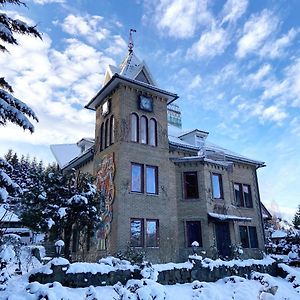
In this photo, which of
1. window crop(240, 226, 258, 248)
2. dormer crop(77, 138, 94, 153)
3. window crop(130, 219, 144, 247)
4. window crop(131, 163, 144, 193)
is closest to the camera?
window crop(130, 219, 144, 247)

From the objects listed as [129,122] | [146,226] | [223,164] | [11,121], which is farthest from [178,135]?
[11,121]

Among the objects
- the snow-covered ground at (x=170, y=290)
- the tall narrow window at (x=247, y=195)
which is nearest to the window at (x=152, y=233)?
the snow-covered ground at (x=170, y=290)

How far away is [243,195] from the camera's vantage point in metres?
24.0

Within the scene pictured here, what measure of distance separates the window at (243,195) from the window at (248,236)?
68.6 inches

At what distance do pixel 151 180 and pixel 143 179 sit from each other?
67cm

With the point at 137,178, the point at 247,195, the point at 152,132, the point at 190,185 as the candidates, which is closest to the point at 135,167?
the point at 137,178

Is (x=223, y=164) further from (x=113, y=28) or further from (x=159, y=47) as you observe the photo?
(x=113, y=28)

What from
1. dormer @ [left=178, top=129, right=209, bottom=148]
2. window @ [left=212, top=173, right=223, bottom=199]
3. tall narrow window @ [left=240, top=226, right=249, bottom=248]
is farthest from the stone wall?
dormer @ [left=178, top=129, right=209, bottom=148]

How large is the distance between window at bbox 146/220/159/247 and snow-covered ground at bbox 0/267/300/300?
492 centimetres

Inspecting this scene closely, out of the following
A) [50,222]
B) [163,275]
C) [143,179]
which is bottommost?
[163,275]

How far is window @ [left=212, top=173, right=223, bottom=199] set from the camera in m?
21.2

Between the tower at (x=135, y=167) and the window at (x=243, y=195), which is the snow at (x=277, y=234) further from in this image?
the tower at (x=135, y=167)

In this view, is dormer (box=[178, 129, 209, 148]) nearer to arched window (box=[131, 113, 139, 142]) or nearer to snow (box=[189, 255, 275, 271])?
arched window (box=[131, 113, 139, 142])

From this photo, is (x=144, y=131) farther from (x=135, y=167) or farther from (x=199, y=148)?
(x=199, y=148)
